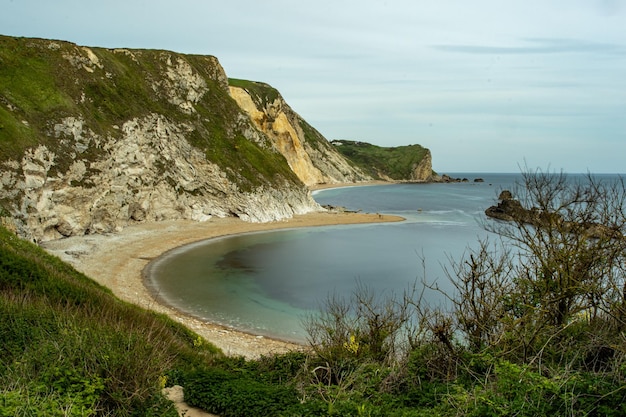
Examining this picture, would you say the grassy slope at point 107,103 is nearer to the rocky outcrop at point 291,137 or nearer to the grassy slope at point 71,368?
the rocky outcrop at point 291,137

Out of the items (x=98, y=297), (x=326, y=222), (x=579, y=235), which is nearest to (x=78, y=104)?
(x=326, y=222)

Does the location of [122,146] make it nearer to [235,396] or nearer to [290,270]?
[290,270]

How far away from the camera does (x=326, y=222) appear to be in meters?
59.4

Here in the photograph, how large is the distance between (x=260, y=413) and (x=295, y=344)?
439 inches

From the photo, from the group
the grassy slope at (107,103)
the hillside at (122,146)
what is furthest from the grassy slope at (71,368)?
the grassy slope at (107,103)

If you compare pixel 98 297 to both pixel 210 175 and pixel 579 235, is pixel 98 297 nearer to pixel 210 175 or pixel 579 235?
pixel 579 235

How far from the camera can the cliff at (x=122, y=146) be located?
114ft

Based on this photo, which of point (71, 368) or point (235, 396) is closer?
point (71, 368)

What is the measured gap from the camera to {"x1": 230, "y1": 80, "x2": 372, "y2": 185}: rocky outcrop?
89688 mm

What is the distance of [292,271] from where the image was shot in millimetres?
33688

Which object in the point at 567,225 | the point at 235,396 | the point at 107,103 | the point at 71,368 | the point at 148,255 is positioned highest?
the point at 107,103

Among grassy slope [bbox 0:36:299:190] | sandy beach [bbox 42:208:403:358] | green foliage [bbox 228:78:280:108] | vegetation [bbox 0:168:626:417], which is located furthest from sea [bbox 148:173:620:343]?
green foliage [bbox 228:78:280:108]

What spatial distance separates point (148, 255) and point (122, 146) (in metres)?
14.6

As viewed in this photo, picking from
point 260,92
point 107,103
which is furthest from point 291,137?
point 107,103
